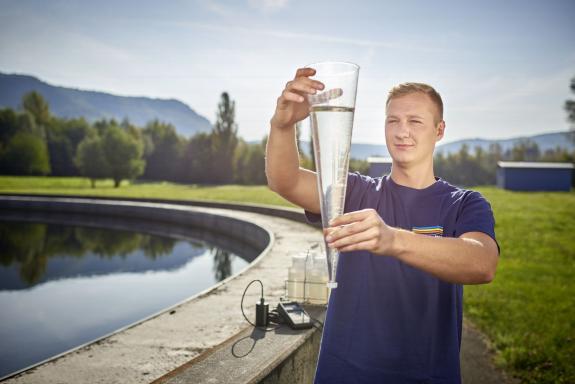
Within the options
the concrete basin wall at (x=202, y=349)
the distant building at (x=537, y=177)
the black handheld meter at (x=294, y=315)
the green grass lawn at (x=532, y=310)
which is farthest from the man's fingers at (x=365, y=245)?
the distant building at (x=537, y=177)

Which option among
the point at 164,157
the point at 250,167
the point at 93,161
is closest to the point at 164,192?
the point at 93,161

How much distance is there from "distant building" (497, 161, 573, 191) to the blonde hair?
4840 centimetres

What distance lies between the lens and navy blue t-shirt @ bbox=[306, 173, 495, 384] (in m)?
1.53

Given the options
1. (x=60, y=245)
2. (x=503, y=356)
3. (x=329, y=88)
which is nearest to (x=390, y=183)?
(x=329, y=88)

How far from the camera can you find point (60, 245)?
49.7 ft

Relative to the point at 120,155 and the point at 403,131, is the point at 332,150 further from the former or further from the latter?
the point at 120,155

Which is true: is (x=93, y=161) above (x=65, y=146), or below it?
below

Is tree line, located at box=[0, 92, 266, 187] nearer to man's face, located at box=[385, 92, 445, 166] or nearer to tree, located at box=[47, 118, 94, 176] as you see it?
tree, located at box=[47, 118, 94, 176]

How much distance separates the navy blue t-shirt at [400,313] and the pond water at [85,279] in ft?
19.1

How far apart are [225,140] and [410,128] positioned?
58886 mm

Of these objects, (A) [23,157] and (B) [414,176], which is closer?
(B) [414,176]

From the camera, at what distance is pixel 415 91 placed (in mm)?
1660

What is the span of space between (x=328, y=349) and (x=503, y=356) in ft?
13.5

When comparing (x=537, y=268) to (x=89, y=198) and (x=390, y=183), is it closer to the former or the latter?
(x=390, y=183)
